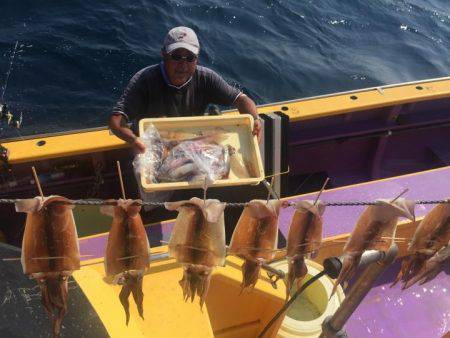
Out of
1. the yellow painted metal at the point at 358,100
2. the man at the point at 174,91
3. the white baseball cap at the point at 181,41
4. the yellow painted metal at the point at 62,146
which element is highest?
the white baseball cap at the point at 181,41

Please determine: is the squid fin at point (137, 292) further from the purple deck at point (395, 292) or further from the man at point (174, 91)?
the man at point (174, 91)

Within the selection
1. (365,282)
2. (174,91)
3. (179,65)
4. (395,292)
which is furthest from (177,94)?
(395,292)

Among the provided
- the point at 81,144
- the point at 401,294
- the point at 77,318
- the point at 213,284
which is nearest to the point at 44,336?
the point at 77,318

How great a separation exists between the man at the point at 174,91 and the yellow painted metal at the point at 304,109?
491 millimetres

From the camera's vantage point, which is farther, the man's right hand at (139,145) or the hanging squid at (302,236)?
the man's right hand at (139,145)

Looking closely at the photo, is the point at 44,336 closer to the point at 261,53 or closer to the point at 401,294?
the point at 401,294

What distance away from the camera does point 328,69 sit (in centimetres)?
1093

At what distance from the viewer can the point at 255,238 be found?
264cm

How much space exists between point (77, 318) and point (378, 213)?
210 cm

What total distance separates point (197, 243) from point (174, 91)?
8.27 ft

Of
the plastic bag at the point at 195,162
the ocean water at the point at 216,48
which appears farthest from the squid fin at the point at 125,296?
the ocean water at the point at 216,48

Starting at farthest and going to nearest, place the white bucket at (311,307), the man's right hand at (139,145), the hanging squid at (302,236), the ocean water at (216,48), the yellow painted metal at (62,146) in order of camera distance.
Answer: the ocean water at (216,48)
the yellow painted metal at (62,146)
the man's right hand at (139,145)
the white bucket at (311,307)
the hanging squid at (302,236)

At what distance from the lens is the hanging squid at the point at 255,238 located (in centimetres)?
261

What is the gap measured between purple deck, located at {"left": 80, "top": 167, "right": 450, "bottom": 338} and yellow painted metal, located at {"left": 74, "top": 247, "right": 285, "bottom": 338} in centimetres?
97
